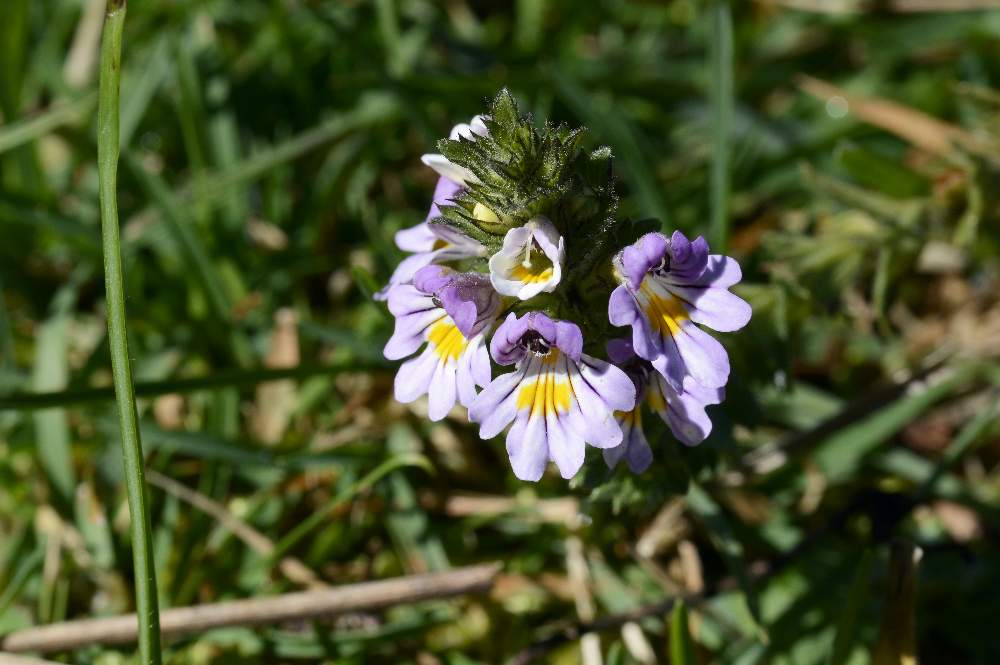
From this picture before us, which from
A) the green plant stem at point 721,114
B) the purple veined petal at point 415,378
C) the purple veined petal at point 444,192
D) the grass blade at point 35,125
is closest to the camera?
the purple veined petal at point 415,378

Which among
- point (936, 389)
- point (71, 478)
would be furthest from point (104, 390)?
point (936, 389)

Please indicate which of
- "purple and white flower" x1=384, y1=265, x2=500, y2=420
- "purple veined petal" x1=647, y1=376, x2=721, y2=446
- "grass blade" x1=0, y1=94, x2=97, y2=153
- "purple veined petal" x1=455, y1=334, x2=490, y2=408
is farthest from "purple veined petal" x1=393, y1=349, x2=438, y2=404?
"grass blade" x1=0, y1=94, x2=97, y2=153

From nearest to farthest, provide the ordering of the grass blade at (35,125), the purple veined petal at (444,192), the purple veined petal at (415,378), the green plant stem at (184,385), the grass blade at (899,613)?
the purple veined petal at (415,378)
the purple veined petal at (444,192)
the grass blade at (899,613)
the green plant stem at (184,385)
the grass blade at (35,125)

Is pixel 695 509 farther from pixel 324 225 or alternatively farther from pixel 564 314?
pixel 324 225

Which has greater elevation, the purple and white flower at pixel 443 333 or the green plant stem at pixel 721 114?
the green plant stem at pixel 721 114

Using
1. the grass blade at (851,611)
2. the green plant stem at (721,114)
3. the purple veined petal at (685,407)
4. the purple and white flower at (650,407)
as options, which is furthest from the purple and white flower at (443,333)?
the green plant stem at (721,114)

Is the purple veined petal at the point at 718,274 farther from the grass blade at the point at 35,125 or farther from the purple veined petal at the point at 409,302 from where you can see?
the grass blade at the point at 35,125

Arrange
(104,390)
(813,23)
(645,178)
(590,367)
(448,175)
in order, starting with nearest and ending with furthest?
(590,367)
(448,175)
(104,390)
(645,178)
(813,23)
